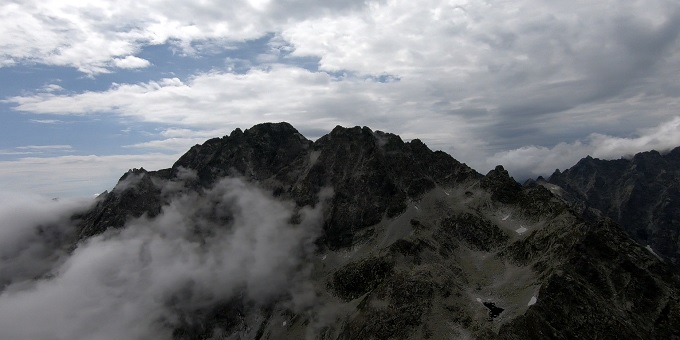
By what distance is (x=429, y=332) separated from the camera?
16112 cm

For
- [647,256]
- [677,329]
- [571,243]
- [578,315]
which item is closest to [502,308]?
[578,315]

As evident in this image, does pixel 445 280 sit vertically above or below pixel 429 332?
above

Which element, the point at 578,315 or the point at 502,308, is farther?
the point at 502,308

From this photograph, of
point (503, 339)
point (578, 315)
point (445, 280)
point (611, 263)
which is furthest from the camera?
point (445, 280)

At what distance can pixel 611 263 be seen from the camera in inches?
6649

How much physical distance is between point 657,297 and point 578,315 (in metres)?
42.9

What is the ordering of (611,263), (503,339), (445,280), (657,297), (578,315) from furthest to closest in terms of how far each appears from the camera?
(445,280), (611,263), (657,297), (578,315), (503,339)

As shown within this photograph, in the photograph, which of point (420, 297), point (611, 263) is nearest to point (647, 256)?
point (611, 263)

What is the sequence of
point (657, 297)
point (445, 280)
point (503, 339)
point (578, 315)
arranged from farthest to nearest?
point (445, 280) → point (657, 297) → point (578, 315) → point (503, 339)

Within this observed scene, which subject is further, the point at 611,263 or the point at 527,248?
the point at 527,248

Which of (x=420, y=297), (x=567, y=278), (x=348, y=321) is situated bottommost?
(x=348, y=321)

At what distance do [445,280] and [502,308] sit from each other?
3176cm

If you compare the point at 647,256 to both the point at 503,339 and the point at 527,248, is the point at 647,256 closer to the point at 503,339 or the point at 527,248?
the point at 527,248

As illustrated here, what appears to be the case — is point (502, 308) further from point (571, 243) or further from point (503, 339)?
point (571, 243)
